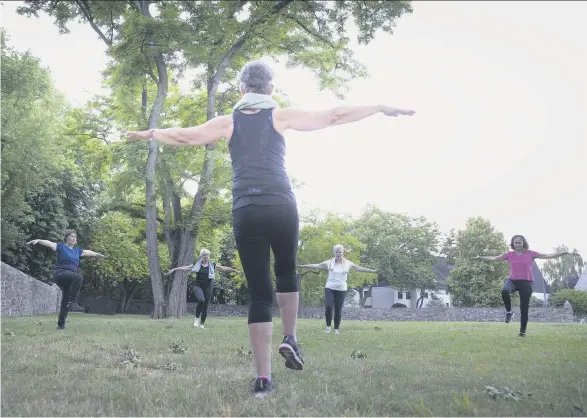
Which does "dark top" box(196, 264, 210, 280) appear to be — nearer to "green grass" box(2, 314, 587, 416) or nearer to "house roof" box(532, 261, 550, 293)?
"green grass" box(2, 314, 587, 416)

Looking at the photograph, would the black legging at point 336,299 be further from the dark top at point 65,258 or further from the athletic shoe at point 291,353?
the athletic shoe at point 291,353

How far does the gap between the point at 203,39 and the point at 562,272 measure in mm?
92721

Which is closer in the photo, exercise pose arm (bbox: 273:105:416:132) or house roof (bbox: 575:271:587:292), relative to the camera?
exercise pose arm (bbox: 273:105:416:132)

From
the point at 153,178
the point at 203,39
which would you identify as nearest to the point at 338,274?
the point at 203,39

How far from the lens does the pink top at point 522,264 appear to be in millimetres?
12047

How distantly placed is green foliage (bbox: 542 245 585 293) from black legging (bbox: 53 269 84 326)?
96391 mm

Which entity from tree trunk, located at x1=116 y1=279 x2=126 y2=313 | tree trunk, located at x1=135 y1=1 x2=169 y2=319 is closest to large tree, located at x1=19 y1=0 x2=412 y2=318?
tree trunk, located at x1=135 y1=1 x2=169 y2=319

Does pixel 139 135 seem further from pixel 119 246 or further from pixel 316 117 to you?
pixel 119 246

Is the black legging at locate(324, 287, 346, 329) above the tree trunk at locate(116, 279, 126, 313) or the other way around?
above

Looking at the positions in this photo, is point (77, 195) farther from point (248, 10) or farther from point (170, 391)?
point (170, 391)

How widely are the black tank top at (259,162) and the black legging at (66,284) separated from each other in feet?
28.5

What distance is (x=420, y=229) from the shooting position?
71062 millimetres

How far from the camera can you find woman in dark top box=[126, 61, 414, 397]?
13.8 ft

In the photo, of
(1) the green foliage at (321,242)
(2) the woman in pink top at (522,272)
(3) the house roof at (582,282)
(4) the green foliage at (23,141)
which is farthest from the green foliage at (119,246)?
(3) the house roof at (582,282)
